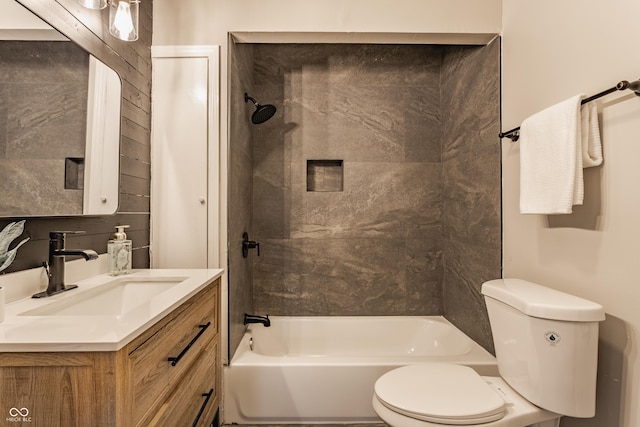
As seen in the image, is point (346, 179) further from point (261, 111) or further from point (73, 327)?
point (73, 327)

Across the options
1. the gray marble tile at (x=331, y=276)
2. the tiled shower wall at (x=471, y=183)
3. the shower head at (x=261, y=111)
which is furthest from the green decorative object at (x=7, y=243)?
the tiled shower wall at (x=471, y=183)

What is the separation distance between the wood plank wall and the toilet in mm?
1260

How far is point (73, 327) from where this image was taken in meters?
0.76

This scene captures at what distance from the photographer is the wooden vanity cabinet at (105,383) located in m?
0.68

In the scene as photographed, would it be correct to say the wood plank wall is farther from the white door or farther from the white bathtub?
the white bathtub

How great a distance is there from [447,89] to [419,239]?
107cm

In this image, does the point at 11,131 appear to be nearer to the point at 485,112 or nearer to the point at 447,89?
the point at 485,112

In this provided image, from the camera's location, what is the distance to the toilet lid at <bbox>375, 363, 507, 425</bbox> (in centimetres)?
117

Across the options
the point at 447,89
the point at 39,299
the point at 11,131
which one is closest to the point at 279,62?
the point at 447,89

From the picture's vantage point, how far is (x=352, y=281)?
2.61 m

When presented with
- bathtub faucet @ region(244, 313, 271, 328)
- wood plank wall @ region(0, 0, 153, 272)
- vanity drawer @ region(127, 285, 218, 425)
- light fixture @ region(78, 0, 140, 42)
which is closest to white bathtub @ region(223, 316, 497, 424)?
bathtub faucet @ region(244, 313, 271, 328)

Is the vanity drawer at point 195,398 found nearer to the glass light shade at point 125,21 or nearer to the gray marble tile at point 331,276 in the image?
the gray marble tile at point 331,276

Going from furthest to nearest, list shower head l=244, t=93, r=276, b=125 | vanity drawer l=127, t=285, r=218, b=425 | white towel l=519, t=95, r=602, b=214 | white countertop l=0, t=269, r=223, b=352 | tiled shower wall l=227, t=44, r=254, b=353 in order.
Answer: shower head l=244, t=93, r=276, b=125 < tiled shower wall l=227, t=44, r=254, b=353 < white towel l=519, t=95, r=602, b=214 < vanity drawer l=127, t=285, r=218, b=425 < white countertop l=0, t=269, r=223, b=352

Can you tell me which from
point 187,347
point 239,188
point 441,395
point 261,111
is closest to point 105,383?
point 187,347
